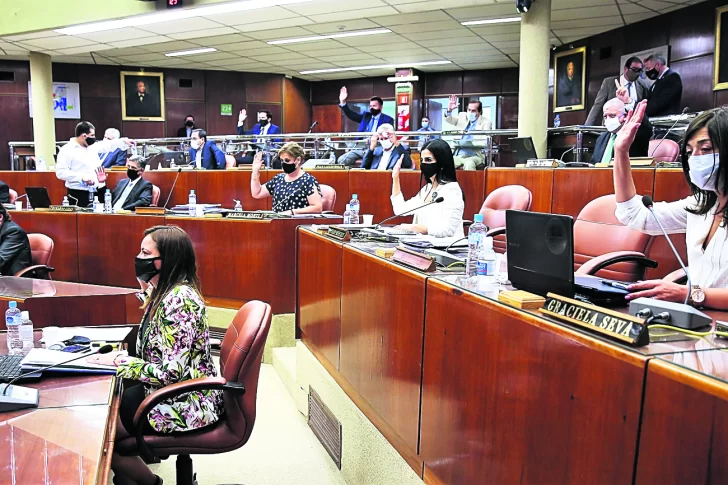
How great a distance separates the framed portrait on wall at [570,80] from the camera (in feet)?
30.3

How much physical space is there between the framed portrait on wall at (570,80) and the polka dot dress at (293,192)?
20.5 feet

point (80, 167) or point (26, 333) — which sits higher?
point (80, 167)

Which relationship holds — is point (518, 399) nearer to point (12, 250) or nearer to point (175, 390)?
point (175, 390)

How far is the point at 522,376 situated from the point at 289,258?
2.88 m

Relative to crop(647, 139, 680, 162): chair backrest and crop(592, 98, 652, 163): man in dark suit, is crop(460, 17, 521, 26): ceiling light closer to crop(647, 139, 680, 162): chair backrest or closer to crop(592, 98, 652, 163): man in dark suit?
crop(592, 98, 652, 163): man in dark suit

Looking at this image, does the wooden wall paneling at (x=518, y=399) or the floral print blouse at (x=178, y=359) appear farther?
the floral print blouse at (x=178, y=359)

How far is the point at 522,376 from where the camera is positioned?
130cm

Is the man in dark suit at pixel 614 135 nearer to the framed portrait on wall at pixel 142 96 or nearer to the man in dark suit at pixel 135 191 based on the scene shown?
the man in dark suit at pixel 135 191

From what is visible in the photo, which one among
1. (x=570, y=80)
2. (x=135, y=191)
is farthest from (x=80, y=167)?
(x=570, y=80)

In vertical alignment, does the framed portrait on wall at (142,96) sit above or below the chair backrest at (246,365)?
above

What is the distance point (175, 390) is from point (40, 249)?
9.52 feet

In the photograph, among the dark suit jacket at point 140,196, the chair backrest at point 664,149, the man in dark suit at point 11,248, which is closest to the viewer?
the man in dark suit at point 11,248

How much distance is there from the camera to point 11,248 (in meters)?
3.94

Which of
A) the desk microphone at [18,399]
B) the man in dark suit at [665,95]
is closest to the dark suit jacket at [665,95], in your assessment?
the man in dark suit at [665,95]
